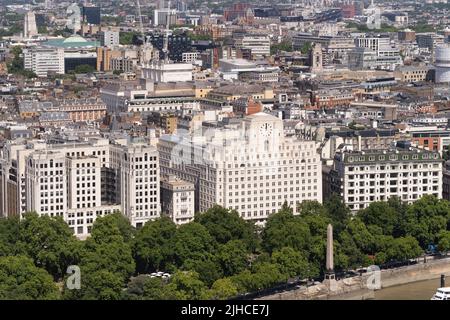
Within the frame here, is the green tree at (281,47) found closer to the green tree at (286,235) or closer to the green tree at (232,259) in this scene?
the green tree at (286,235)

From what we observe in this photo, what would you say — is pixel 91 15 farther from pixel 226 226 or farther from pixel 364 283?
pixel 364 283

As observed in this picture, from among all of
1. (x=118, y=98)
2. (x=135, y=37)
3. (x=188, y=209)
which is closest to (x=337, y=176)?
(x=188, y=209)

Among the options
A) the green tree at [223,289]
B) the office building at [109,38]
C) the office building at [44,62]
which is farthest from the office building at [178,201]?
the office building at [109,38]

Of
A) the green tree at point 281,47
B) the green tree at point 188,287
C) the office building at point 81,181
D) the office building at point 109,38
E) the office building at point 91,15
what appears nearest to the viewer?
the green tree at point 188,287

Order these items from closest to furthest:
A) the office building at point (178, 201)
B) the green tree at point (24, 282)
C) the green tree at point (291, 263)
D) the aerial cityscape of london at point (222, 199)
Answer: the green tree at point (24, 282), the aerial cityscape of london at point (222, 199), the green tree at point (291, 263), the office building at point (178, 201)

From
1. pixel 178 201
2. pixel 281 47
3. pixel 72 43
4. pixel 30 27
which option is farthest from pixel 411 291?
pixel 30 27

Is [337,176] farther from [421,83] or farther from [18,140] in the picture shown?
[421,83]

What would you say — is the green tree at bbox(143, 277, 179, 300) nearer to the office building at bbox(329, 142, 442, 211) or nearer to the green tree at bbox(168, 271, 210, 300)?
the green tree at bbox(168, 271, 210, 300)

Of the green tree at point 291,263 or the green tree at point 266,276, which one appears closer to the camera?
the green tree at point 266,276
